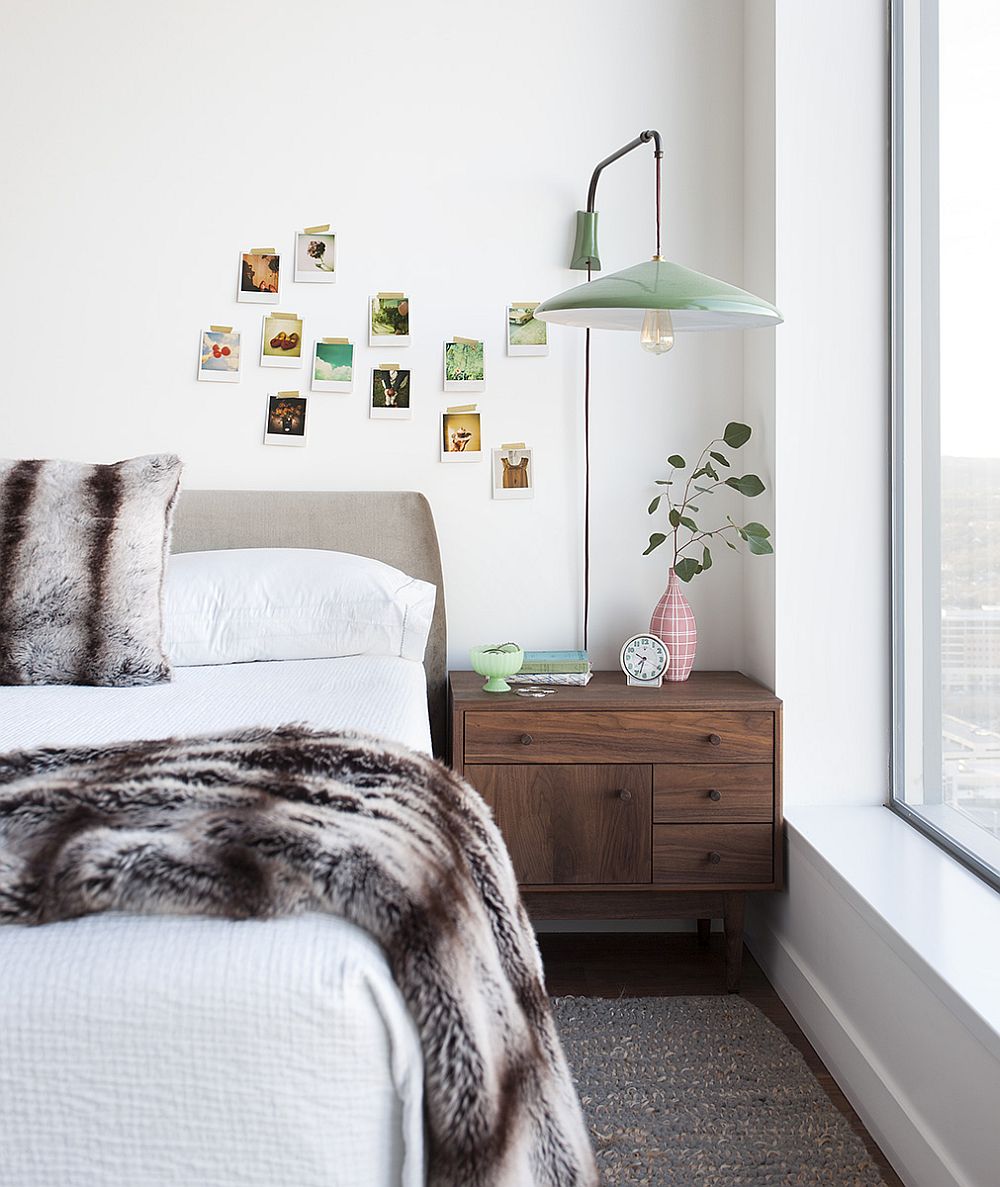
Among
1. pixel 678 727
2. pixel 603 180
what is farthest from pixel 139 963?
pixel 603 180

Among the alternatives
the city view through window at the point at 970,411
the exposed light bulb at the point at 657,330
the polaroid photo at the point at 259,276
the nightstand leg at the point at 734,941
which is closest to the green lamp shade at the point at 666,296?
the exposed light bulb at the point at 657,330

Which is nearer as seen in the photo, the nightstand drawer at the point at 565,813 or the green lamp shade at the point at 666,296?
the green lamp shade at the point at 666,296

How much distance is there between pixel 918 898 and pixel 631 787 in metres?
0.65

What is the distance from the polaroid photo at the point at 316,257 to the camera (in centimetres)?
→ 263

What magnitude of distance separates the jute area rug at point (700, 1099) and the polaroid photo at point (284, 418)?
1.48m

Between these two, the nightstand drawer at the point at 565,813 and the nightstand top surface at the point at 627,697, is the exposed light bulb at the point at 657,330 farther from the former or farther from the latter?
the nightstand drawer at the point at 565,813

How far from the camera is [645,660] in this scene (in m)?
2.45

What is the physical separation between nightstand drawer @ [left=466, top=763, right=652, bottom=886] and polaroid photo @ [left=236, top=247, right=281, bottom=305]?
50.8 inches

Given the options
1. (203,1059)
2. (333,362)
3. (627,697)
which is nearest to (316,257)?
(333,362)

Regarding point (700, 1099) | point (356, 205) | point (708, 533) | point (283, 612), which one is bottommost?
point (700, 1099)

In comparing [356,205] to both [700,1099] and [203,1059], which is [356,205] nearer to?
[700,1099]

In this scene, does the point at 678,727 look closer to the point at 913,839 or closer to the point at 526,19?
the point at 913,839

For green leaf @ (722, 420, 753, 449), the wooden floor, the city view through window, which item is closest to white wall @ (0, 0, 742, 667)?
green leaf @ (722, 420, 753, 449)

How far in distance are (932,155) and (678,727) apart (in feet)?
4.20
